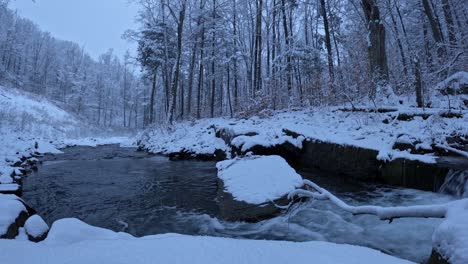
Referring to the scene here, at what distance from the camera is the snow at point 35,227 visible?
3195 mm

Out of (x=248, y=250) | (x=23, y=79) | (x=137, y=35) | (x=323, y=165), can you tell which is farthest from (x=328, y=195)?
(x=23, y=79)

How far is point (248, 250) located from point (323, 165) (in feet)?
21.2

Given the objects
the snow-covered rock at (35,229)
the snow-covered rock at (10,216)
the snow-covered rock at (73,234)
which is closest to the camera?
the snow-covered rock at (73,234)

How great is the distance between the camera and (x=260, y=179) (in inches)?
219

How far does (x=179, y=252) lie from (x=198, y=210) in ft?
11.7

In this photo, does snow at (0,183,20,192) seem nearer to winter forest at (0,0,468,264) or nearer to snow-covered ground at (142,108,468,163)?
winter forest at (0,0,468,264)

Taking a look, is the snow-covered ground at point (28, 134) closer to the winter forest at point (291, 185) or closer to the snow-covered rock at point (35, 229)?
the winter forest at point (291, 185)

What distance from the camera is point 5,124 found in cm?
1803

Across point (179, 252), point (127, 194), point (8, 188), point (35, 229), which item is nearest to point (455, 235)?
point (179, 252)

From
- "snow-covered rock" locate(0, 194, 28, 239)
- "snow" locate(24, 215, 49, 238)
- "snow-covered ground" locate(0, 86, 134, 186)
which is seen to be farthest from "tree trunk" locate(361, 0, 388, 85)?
"snow-covered ground" locate(0, 86, 134, 186)

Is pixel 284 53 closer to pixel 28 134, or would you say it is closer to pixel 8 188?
pixel 8 188

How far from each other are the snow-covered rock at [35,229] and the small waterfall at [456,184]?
620 centimetres

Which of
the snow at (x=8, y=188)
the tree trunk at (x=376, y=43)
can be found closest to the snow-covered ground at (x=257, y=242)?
the snow at (x=8, y=188)

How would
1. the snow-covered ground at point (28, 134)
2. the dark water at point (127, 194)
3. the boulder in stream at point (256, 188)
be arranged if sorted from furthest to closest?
the snow-covered ground at point (28, 134) < the dark water at point (127, 194) < the boulder in stream at point (256, 188)
